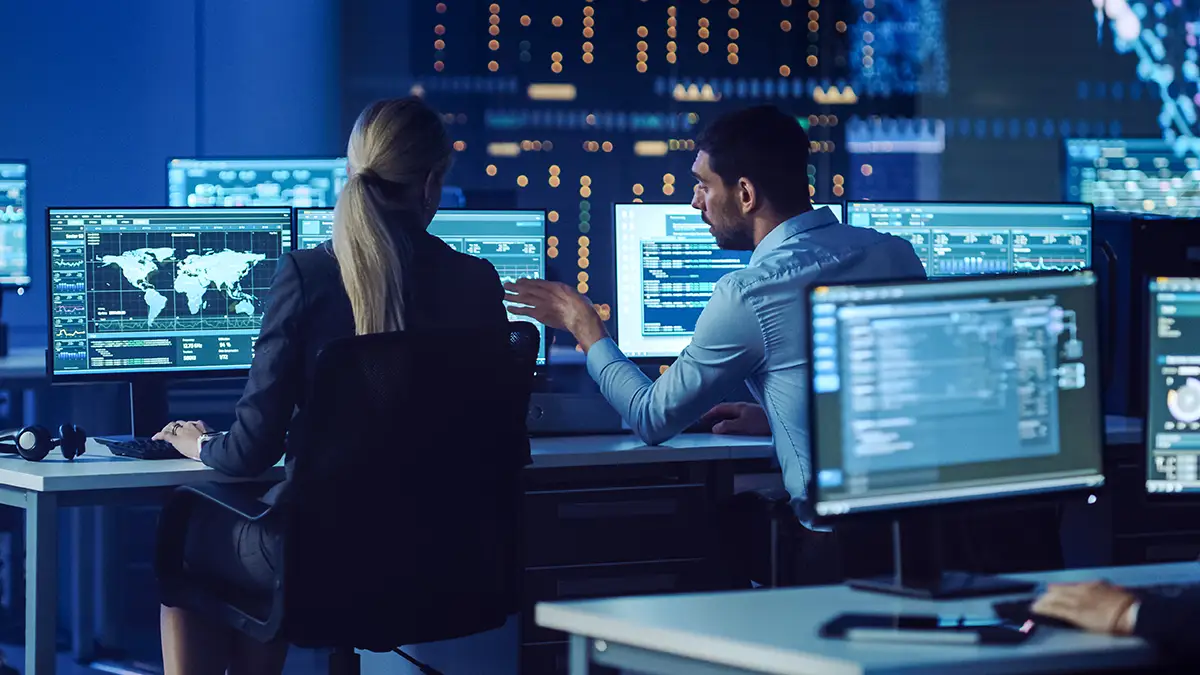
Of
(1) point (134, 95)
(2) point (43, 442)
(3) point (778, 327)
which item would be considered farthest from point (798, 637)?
(1) point (134, 95)

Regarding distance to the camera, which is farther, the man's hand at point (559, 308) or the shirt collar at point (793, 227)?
the man's hand at point (559, 308)

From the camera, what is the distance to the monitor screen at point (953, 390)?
1874mm

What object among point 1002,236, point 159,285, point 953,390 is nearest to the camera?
point 953,390

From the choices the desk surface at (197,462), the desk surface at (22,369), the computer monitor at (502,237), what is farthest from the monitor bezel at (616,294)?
the desk surface at (22,369)

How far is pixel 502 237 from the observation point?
3.54m

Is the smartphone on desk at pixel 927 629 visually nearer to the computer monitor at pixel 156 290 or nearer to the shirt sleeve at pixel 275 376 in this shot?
the shirt sleeve at pixel 275 376

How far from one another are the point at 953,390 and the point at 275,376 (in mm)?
1155

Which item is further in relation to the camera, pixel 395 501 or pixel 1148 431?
pixel 395 501

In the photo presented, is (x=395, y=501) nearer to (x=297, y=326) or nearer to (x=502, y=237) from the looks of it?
(x=297, y=326)

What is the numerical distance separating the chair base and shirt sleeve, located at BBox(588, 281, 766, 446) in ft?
2.26

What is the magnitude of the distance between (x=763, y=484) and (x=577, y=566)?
535 millimetres

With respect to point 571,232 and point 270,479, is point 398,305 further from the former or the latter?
point 571,232

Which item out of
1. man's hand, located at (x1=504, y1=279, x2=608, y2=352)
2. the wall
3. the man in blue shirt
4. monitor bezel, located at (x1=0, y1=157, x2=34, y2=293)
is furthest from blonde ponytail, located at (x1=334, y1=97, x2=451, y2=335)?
the wall

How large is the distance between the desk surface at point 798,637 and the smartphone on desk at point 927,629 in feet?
0.04
